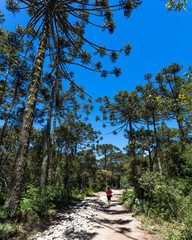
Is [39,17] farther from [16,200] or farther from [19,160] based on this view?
[16,200]

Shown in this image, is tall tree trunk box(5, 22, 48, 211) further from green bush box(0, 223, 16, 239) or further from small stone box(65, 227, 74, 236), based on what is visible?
small stone box(65, 227, 74, 236)

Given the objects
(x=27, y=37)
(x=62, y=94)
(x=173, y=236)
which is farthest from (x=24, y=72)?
(x=173, y=236)

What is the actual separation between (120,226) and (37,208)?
12.7 ft

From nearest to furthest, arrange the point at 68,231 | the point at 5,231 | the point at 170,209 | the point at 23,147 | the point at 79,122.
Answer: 1. the point at 5,231
2. the point at 68,231
3. the point at 23,147
4. the point at 170,209
5. the point at 79,122

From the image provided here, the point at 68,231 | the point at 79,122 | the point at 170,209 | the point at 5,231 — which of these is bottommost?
the point at 68,231

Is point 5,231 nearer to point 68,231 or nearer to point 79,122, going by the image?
point 68,231

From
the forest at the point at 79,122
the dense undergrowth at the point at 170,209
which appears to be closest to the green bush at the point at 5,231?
the forest at the point at 79,122

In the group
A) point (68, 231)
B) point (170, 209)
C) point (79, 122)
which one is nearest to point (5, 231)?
point (68, 231)

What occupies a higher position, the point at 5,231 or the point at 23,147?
the point at 23,147

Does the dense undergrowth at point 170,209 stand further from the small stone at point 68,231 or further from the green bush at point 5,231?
the green bush at point 5,231

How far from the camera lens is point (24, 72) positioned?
8.75 m

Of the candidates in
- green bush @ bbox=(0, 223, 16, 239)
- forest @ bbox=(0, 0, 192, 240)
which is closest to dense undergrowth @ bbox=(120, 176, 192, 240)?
forest @ bbox=(0, 0, 192, 240)

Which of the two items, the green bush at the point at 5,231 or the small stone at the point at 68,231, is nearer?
the green bush at the point at 5,231

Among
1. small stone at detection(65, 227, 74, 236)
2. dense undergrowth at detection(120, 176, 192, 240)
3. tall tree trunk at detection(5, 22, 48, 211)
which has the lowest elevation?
small stone at detection(65, 227, 74, 236)
